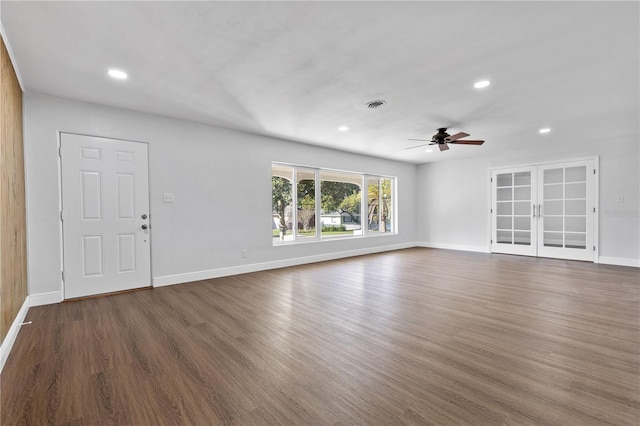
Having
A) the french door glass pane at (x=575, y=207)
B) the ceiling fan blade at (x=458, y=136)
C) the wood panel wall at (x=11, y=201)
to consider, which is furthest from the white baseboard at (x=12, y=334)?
the french door glass pane at (x=575, y=207)

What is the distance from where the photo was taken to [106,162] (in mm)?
3953

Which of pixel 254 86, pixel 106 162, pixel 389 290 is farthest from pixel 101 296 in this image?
pixel 389 290

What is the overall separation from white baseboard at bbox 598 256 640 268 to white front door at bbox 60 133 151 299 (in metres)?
8.56

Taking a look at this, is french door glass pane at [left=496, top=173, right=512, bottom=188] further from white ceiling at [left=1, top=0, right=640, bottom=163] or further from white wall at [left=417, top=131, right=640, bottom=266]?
white ceiling at [left=1, top=0, right=640, bottom=163]

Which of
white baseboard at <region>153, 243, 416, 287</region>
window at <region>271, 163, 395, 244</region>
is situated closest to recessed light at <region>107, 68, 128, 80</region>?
white baseboard at <region>153, 243, 416, 287</region>

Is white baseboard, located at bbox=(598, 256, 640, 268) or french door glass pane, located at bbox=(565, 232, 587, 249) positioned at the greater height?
french door glass pane, located at bbox=(565, 232, 587, 249)

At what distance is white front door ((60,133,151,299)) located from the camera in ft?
12.2

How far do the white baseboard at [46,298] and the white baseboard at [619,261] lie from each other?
940cm

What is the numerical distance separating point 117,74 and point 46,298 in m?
2.84

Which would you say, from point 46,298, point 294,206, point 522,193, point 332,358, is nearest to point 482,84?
point 332,358

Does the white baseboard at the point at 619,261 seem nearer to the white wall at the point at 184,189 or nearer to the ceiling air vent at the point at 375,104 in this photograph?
the white wall at the point at 184,189

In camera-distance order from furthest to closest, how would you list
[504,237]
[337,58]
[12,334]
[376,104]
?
[504,237] < [376,104] < [337,58] < [12,334]

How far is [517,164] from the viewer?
7070 mm

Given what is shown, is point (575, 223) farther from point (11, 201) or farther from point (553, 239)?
point (11, 201)
